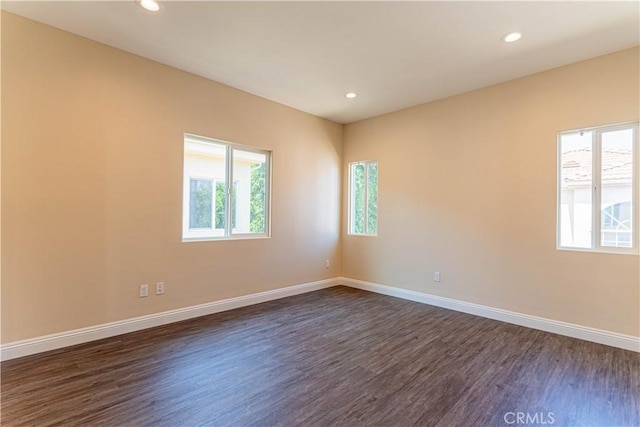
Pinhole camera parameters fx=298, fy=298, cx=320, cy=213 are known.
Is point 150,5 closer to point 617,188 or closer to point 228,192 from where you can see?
point 228,192

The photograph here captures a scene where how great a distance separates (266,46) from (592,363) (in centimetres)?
409

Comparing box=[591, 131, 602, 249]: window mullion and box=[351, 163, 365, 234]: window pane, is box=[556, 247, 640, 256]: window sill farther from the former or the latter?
box=[351, 163, 365, 234]: window pane

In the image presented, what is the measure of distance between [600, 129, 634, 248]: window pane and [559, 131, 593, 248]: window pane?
0.34 ft

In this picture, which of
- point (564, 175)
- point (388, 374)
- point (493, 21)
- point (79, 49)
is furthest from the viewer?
point (564, 175)

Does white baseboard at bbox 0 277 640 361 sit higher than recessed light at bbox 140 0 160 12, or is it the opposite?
recessed light at bbox 140 0 160 12

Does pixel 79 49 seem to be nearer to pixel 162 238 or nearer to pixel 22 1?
pixel 22 1

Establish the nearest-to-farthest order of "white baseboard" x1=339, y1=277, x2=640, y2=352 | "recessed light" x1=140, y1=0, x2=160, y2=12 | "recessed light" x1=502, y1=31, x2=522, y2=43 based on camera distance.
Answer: "recessed light" x1=140, y1=0, x2=160, y2=12, "recessed light" x1=502, y1=31, x2=522, y2=43, "white baseboard" x1=339, y1=277, x2=640, y2=352

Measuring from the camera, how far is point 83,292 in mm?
2838

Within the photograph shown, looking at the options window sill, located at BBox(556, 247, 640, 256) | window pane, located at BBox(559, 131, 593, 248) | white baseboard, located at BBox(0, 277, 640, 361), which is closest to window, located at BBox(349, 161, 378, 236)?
white baseboard, located at BBox(0, 277, 640, 361)

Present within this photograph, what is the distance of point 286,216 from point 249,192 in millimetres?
674

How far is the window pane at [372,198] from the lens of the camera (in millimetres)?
5043

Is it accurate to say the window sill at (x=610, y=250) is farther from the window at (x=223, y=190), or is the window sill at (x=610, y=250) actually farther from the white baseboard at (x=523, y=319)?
the window at (x=223, y=190)

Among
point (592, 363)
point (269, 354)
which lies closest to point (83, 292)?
point (269, 354)

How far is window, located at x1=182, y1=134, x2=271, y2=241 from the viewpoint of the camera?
145 inches
